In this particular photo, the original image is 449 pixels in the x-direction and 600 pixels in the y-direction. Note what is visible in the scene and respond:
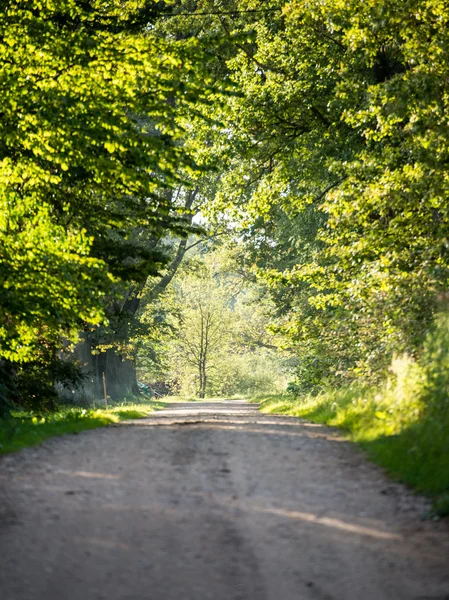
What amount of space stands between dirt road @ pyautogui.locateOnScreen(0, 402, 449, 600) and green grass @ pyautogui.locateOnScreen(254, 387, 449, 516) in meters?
0.24

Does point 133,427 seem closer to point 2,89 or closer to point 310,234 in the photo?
point 2,89

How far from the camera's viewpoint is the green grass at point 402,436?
24.3 feet

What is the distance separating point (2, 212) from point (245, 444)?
21.0 feet

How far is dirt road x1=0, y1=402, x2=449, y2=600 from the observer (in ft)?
15.3

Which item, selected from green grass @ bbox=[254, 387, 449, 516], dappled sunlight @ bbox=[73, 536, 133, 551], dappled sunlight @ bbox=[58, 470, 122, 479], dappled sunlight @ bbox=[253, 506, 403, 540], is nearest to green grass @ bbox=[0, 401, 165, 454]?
dappled sunlight @ bbox=[58, 470, 122, 479]

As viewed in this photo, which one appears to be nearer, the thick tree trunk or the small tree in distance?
the thick tree trunk

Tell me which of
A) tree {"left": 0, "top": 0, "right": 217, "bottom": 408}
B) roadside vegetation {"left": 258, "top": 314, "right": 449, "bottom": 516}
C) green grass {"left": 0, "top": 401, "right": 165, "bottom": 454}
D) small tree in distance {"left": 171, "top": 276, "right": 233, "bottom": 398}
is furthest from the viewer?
small tree in distance {"left": 171, "top": 276, "right": 233, "bottom": 398}

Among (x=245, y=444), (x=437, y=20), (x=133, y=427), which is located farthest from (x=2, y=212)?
(x=437, y=20)

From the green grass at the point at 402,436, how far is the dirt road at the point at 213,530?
9.5 inches

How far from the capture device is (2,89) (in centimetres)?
1383

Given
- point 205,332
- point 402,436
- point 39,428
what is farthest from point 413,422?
point 205,332

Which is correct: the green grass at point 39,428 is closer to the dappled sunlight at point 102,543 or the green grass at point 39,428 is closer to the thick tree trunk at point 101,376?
the dappled sunlight at point 102,543

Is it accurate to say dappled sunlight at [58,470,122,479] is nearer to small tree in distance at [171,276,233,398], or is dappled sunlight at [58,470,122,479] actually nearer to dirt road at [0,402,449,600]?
dirt road at [0,402,449,600]

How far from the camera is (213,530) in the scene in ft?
19.0
